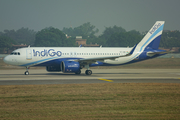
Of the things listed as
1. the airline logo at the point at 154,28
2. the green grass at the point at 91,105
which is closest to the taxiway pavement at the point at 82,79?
the green grass at the point at 91,105

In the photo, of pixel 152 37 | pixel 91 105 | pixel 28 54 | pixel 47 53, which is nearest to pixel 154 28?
pixel 152 37

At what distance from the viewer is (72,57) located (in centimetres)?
3500

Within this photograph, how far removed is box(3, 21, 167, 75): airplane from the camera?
32.7 m

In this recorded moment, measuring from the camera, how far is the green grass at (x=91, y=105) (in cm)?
1162

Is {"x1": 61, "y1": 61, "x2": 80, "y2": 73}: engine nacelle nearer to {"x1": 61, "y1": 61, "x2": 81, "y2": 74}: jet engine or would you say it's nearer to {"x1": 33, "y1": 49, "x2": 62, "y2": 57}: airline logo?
{"x1": 61, "y1": 61, "x2": 81, "y2": 74}: jet engine

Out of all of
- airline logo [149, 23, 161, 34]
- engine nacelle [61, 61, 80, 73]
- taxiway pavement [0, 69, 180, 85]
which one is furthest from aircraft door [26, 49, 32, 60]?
airline logo [149, 23, 161, 34]

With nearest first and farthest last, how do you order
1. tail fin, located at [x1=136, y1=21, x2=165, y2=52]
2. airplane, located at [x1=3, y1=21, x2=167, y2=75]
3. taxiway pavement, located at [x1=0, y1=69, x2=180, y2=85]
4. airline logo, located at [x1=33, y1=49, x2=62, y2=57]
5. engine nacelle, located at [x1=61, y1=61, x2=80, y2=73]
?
taxiway pavement, located at [x1=0, y1=69, x2=180, y2=85]
engine nacelle, located at [x1=61, y1=61, x2=80, y2=73]
airplane, located at [x1=3, y1=21, x2=167, y2=75]
airline logo, located at [x1=33, y1=49, x2=62, y2=57]
tail fin, located at [x1=136, y1=21, x2=165, y2=52]

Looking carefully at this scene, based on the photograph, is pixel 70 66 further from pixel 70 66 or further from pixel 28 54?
pixel 28 54

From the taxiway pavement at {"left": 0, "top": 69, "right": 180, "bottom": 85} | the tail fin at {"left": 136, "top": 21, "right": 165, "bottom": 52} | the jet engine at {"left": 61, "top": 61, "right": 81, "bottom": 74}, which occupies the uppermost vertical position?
the tail fin at {"left": 136, "top": 21, "right": 165, "bottom": 52}

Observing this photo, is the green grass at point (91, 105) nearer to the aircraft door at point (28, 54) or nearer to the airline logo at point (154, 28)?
the aircraft door at point (28, 54)

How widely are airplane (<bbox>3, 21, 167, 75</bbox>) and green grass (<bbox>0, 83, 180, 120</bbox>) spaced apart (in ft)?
48.3

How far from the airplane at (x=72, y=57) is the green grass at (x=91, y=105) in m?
14.7

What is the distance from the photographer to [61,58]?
1357 inches

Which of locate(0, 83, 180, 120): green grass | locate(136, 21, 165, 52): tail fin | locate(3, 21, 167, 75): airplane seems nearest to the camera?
locate(0, 83, 180, 120): green grass
